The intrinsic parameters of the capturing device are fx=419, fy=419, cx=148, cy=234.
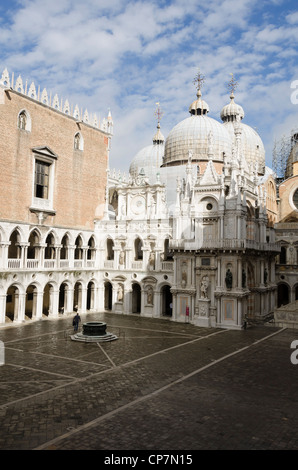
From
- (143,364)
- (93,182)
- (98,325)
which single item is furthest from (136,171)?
(143,364)

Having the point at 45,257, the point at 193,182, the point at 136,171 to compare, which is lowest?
the point at 45,257

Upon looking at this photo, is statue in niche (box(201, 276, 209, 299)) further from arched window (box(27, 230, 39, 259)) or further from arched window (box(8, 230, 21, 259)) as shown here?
arched window (box(8, 230, 21, 259))

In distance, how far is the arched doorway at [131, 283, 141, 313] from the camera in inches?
1451

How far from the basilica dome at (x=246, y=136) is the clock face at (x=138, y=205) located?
20.6m

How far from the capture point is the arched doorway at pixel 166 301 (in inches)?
1388

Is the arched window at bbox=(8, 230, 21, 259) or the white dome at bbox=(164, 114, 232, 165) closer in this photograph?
the arched window at bbox=(8, 230, 21, 259)

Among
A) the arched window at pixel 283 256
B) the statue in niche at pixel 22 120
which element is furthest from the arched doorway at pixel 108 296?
the arched window at pixel 283 256

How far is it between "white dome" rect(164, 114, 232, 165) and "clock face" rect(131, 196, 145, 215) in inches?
397

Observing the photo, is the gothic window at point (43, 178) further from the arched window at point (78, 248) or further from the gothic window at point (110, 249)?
the gothic window at point (110, 249)

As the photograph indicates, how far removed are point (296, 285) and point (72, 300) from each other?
22856 millimetres

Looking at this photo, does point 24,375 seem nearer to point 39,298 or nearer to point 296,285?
point 39,298

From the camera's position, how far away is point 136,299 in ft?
122

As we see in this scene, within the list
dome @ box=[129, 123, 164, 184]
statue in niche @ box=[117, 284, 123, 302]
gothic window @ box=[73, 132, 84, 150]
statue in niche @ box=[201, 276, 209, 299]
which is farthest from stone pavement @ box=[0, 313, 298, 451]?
dome @ box=[129, 123, 164, 184]

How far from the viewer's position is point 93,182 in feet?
126
